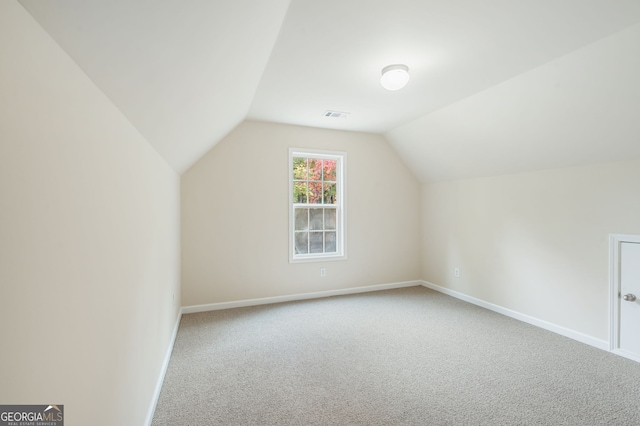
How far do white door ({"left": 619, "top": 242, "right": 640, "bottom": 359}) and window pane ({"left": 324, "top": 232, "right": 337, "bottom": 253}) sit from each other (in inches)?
126

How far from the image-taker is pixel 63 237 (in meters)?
0.83

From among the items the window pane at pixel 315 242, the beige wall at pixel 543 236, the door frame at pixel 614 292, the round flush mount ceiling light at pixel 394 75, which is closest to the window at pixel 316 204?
the window pane at pixel 315 242

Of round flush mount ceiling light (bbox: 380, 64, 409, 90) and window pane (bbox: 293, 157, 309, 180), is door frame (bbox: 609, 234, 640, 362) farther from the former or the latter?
window pane (bbox: 293, 157, 309, 180)

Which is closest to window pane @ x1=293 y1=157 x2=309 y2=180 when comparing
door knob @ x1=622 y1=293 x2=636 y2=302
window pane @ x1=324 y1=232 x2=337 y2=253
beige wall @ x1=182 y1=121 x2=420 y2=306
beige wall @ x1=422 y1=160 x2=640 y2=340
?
beige wall @ x1=182 y1=121 x2=420 y2=306

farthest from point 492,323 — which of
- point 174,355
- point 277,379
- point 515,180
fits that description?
point 174,355

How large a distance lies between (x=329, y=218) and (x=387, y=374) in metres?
2.59

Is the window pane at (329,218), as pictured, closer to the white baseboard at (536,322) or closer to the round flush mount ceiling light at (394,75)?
the white baseboard at (536,322)

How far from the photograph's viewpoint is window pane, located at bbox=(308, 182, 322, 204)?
4465mm

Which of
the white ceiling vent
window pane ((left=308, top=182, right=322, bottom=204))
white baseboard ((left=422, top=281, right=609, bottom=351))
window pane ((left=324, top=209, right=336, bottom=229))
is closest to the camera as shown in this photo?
white baseboard ((left=422, top=281, right=609, bottom=351))

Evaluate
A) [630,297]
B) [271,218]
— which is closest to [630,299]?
[630,297]

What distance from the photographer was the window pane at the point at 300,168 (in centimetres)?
438

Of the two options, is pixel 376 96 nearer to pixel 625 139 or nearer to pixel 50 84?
pixel 625 139

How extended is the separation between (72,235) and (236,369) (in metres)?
2.00

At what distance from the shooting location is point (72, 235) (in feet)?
2.89
